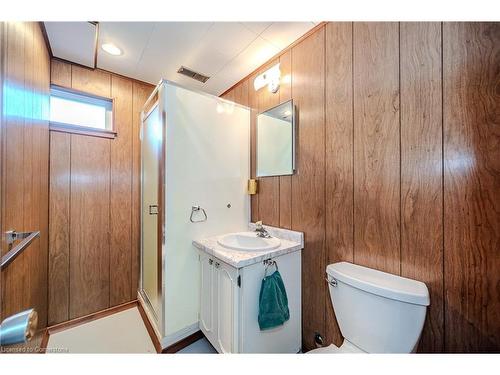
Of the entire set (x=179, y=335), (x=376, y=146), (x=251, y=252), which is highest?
(x=376, y=146)

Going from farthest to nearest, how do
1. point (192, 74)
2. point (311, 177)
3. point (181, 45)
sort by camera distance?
point (192, 74) → point (181, 45) → point (311, 177)

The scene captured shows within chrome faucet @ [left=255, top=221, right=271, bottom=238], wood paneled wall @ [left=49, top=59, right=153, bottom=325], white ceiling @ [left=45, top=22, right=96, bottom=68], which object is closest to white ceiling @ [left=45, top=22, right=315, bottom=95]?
white ceiling @ [left=45, top=22, right=96, bottom=68]

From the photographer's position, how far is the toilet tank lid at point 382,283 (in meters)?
0.82

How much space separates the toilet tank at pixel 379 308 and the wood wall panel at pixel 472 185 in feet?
0.57

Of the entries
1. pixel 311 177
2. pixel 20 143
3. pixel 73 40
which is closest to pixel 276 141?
pixel 311 177

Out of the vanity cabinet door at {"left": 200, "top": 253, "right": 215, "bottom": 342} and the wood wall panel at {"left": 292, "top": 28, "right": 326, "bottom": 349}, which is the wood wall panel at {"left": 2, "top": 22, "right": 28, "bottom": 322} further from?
the wood wall panel at {"left": 292, "top": 28, "right": 326, "bottom": 349}

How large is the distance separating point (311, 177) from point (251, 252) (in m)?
0.66

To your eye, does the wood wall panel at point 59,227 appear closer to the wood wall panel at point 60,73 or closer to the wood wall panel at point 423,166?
the wood wall panel at point 60,73

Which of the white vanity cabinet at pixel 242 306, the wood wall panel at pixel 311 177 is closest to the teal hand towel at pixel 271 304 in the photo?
the white vanity cabinet at pixel 242 306

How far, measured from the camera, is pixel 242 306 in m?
1.14

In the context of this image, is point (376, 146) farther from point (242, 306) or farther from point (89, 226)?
point (89, 226)

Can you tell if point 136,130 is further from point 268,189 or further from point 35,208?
point 268,189

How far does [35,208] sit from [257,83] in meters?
1.79
